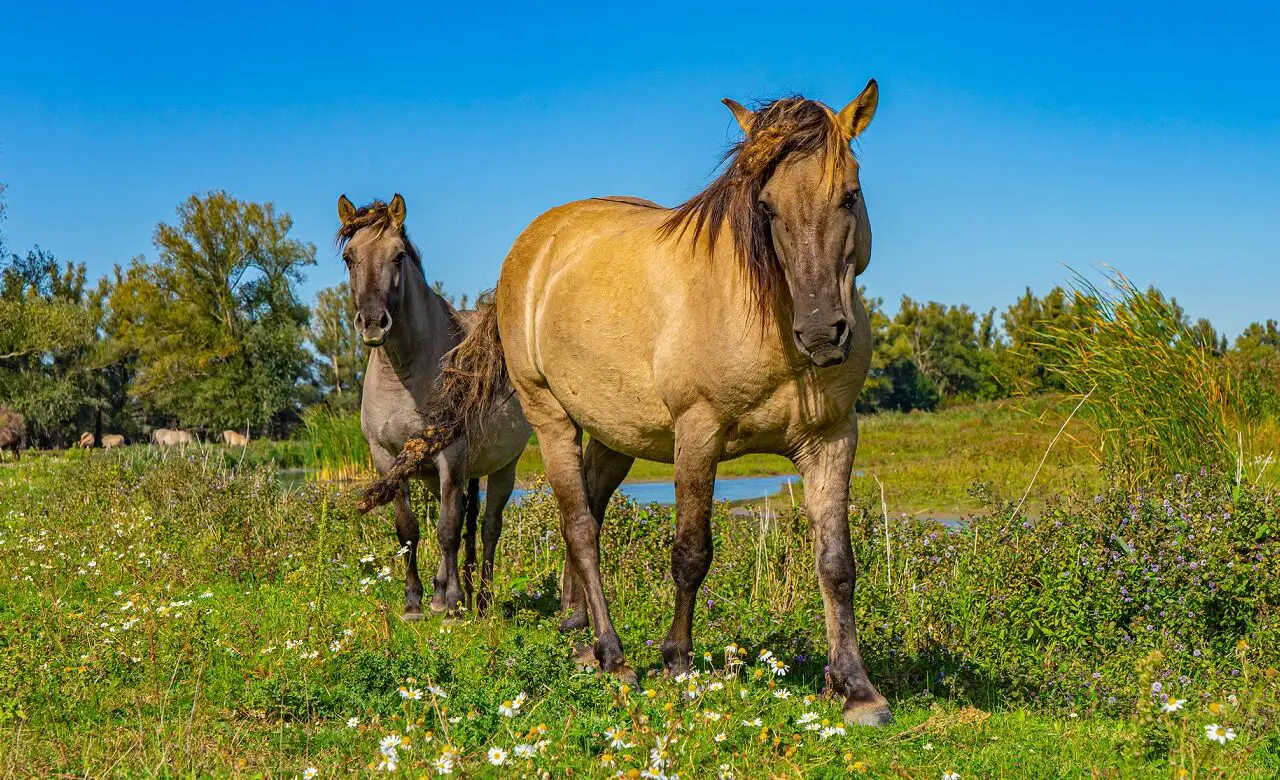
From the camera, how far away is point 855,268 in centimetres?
371

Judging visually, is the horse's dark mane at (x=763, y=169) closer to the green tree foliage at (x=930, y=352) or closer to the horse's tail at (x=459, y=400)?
the horse's tail at (x=459, y=400)

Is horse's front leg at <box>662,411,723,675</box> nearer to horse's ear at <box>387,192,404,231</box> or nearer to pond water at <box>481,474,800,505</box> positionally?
horse's ear at <box>387,192,404,231</box>

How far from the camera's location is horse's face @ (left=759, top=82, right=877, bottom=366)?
11.3 ft

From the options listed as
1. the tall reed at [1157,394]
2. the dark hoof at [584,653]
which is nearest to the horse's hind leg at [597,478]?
the dark hoof at [584,653]

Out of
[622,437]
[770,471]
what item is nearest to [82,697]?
[622,437]

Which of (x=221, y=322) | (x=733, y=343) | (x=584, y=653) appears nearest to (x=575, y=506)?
(x=584, y=653)

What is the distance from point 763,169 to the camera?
3.73 m

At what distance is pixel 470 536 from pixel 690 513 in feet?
12.2

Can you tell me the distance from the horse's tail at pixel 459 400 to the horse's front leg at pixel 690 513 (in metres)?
2.21

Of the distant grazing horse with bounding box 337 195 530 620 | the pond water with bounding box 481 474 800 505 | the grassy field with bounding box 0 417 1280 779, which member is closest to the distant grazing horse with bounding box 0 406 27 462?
the pond water with bounding box 481 474 800 505

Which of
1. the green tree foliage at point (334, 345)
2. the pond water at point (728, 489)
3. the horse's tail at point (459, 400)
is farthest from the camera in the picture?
the green tree foliage at point (334, 345)

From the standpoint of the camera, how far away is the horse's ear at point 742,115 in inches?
159

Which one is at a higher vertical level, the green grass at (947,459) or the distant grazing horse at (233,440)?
the distant grazing horse at (233,440)

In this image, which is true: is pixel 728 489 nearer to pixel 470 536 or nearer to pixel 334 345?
pixel 470 536
